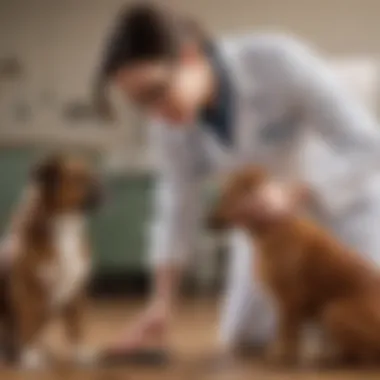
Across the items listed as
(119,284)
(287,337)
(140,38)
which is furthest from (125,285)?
(140,38)

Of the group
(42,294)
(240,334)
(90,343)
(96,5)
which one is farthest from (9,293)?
(96,5)

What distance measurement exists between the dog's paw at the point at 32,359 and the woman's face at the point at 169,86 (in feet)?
1.35

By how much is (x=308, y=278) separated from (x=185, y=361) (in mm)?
231

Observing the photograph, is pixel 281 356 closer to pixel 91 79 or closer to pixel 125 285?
pixel 125 285

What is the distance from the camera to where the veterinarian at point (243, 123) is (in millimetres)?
1569

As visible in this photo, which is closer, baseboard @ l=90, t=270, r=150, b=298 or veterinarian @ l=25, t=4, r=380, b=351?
veterinarian @ l=25, t=4, r=380, b=351

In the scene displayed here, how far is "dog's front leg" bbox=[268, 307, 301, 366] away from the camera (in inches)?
61.0

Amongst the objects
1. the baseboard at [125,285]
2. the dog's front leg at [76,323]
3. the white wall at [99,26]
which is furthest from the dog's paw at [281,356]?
the white wall at [99,26]

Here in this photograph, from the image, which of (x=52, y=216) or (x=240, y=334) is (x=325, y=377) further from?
(x=52, y=216)

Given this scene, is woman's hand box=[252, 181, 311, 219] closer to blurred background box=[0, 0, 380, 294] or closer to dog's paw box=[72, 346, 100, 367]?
blurred background box=[0, 0, 380, 294]

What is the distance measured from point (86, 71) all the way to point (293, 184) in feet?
1.25

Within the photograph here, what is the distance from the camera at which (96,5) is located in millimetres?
1654

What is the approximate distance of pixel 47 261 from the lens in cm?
154

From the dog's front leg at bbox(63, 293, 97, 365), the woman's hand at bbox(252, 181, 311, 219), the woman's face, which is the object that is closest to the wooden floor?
the dog's front leg at bbox(63, 293, 97, 365)
